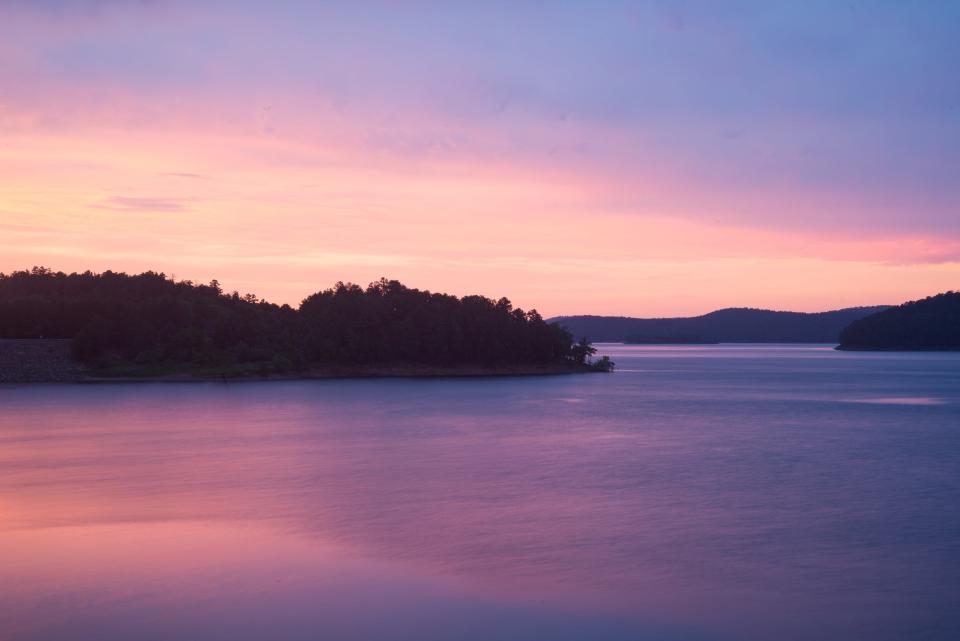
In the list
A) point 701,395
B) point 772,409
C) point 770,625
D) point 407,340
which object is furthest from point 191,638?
point 407,340

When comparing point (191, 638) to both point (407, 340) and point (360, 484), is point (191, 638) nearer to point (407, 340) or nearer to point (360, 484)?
point (360, 484)

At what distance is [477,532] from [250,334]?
67982 millimetres

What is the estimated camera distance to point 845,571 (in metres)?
12.0

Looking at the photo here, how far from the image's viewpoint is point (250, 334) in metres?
78.9

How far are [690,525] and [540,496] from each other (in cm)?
367

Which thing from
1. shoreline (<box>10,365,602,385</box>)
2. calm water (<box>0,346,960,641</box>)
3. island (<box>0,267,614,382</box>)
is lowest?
calm water (<box>0,346,960,641</box>)

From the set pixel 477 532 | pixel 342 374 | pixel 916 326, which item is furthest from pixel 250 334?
pixel 916 326

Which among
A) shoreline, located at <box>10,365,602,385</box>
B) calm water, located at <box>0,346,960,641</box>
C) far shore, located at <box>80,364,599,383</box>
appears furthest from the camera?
far shore, located at <box>80,364,599,383</box>

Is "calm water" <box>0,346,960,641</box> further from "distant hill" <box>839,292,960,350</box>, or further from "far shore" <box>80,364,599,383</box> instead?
"distant hill" <box>839,292,960,350</box>

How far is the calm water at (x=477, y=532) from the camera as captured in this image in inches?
383

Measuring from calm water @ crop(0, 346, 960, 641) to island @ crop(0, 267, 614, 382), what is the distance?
38607 millimetres

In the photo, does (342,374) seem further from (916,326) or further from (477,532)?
(916,326)

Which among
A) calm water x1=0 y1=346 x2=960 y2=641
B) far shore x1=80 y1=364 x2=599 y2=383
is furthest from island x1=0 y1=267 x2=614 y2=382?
calm water x1=0 y1=346 x2=960 y2=641

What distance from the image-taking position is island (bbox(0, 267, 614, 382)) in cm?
6956
